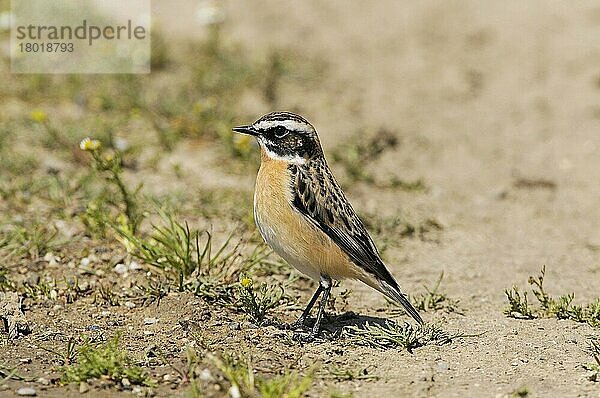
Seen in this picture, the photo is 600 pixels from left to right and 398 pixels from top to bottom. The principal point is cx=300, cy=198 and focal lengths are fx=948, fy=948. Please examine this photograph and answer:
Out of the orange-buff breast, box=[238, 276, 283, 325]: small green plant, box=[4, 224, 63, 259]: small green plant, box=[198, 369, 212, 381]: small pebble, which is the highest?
the orange-buff breast

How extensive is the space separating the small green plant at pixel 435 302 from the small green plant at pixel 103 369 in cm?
236

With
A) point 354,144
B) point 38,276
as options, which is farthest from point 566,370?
point 354,144

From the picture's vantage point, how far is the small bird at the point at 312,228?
6.61 m

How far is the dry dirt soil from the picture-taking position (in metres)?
6.31

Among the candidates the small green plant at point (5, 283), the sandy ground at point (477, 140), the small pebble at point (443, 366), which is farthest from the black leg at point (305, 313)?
the small green plant at point (5, 283)

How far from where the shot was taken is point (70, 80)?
461 inches

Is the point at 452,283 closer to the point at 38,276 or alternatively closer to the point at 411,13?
the point at 38,276

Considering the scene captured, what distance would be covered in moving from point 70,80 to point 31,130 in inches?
59.5

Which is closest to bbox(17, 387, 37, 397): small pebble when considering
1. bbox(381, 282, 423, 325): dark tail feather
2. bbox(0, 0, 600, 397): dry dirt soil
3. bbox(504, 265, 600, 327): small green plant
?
bbox(0, 0, 600, 397): dry dirt soil

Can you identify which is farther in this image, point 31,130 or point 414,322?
point 31,130

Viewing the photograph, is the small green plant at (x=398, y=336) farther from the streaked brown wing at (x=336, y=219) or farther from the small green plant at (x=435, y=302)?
the small green plant at (x=435, y=302)
